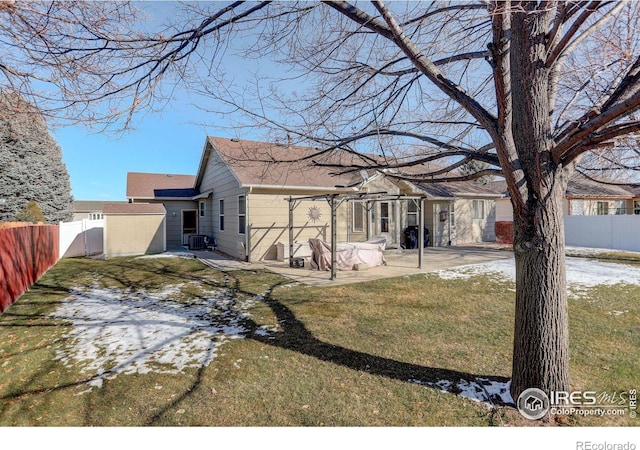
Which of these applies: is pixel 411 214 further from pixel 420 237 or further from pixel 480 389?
pixel 480 389

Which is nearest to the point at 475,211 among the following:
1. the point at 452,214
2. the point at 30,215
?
the point at 452,214

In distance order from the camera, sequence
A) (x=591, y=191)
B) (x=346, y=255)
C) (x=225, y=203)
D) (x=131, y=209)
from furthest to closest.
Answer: (x=591, y=191)
(x=131, y=209)
(x=225, y=203)
(x=346, y=255)

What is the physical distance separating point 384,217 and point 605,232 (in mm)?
11659

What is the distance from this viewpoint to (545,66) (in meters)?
2.97

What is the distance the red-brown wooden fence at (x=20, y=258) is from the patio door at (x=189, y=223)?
7.50m

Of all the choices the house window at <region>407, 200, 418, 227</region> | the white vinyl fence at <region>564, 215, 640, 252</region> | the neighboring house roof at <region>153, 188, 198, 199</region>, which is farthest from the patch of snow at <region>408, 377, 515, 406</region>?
the white vinyl fence at <region>564, 215, 640, 252</region>

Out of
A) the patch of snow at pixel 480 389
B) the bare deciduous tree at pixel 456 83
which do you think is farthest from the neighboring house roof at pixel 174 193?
the patch of snow at pixel 480 389

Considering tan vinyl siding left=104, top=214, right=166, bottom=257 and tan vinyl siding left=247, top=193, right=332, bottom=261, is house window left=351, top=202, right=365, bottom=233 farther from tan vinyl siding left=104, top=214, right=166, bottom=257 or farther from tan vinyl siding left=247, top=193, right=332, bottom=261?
tan vinyl siding left=104, top=214, right=166, bottom=257

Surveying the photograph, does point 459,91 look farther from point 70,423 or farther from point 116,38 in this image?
point 70,423

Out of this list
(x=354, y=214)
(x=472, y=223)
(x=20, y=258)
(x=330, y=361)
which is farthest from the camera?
(x=472, y=223)

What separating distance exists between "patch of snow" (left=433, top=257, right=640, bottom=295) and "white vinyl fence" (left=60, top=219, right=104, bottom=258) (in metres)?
14.6

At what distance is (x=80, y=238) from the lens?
14969mm

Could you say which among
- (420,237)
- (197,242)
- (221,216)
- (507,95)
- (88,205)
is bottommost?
(197,242)

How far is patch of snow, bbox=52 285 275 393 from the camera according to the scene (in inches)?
156
